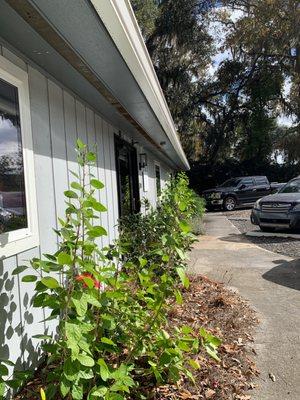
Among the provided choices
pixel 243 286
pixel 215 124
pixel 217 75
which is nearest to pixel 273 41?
pixel 217 75

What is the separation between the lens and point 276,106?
28.0m

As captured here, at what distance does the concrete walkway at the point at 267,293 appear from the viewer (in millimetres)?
3072

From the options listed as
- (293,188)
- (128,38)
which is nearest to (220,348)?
(128,38)

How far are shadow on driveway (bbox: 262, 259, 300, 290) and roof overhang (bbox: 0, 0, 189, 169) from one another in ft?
10.8

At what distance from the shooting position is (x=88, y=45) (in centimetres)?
271

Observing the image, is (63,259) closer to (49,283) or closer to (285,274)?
(49,283)

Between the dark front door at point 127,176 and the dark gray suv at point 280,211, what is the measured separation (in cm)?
466

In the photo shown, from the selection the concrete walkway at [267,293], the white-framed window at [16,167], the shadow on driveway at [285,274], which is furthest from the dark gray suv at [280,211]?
the white-framed window at [16,167]

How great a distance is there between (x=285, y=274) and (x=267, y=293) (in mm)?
1154

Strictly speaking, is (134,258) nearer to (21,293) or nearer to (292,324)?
(292,324)

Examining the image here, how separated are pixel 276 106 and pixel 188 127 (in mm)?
6792

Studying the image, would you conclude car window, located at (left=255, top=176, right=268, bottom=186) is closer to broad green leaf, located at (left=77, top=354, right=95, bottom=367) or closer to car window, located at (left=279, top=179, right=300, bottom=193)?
car window, located at (left=279, top=179, right=300, bottom=193)

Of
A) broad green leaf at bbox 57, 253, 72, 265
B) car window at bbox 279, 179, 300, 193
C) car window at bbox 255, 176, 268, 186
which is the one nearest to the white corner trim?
broad green leaf at bbox 57, 253, 72, 265

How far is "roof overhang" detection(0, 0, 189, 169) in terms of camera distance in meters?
2.22
